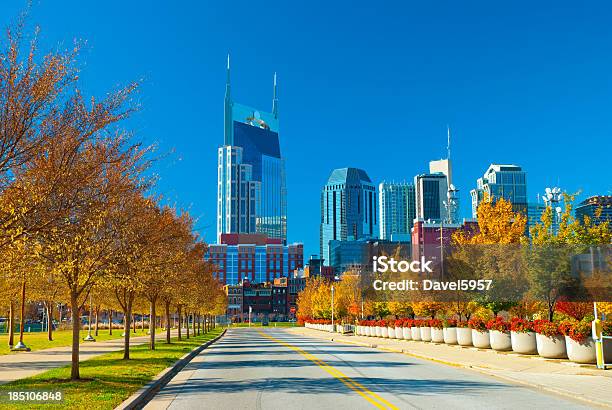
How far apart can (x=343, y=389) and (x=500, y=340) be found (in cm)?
1552

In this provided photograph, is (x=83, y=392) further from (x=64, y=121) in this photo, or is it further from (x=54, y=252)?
(x=64, y=121)

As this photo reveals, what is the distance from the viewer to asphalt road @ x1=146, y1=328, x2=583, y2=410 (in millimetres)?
14227

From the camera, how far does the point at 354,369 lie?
23.4m

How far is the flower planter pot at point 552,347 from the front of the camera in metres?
23.9

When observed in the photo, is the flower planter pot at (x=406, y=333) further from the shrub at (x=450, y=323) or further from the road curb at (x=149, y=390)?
the road curb at (x=149, y=390)

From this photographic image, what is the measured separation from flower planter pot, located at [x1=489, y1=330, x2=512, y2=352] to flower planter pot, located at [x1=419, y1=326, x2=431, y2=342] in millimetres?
13221

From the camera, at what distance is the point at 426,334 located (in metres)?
44.2

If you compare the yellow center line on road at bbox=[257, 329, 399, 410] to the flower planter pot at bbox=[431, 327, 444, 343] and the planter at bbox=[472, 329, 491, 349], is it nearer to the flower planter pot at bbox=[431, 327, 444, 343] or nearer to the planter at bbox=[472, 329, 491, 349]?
the planter at bbox=[472, 329, 491, 349]

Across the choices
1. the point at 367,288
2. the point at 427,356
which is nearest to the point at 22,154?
the point at 427,356

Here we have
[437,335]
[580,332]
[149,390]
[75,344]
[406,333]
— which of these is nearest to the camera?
[149,390]

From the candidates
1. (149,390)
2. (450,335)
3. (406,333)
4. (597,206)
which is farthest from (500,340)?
(406,333)

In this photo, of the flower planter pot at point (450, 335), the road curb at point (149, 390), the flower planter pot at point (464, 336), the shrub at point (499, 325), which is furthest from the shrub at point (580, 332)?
the flower planter pot at point (450, 335)

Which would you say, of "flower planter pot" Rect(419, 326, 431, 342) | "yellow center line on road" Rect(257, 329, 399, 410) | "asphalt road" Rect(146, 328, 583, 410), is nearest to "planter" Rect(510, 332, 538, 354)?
"asphalt road" Rect(146, 328, 583, 410)

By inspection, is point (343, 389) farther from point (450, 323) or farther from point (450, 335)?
point (450, 323)
